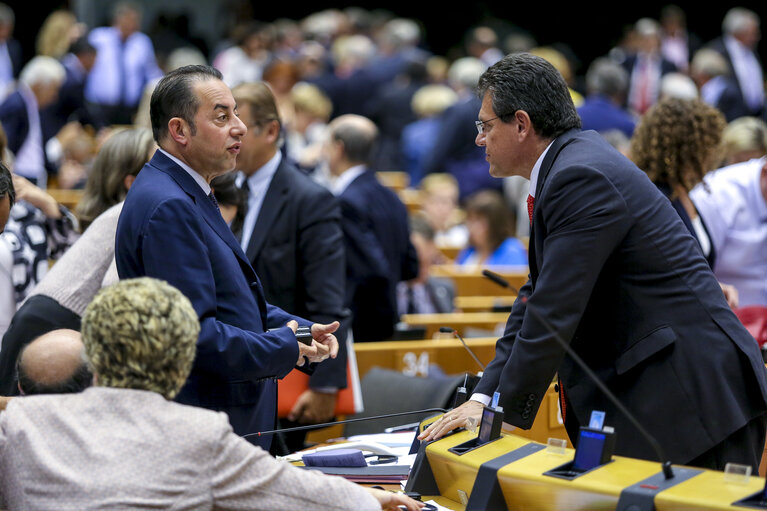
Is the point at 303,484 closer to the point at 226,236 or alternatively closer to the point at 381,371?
the point at 226,236

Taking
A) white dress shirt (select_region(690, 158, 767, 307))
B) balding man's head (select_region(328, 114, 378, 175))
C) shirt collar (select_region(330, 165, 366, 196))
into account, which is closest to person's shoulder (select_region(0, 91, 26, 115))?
balding man's head (select_region(328, 114, 378, 175))

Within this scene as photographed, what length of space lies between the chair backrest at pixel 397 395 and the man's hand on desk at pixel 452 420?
1331mm

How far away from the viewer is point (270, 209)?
397 centimetres

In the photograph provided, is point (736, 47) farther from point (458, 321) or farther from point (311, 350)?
point (311, 350)

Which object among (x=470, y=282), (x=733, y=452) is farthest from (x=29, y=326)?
(x=470, y=282)

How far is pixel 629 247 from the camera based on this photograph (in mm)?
2562

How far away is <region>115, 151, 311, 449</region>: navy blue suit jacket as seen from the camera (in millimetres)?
2479

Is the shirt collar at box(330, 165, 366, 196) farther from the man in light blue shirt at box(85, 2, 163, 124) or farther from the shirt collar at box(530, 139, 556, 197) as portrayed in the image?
the man in light blue shirt at box(85, 2, 163, 124)

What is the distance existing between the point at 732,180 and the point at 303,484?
9.12ft

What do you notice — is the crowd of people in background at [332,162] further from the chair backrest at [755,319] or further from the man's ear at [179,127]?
the chair backrest at [755,319]

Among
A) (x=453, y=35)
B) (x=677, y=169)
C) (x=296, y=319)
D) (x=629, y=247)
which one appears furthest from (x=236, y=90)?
(x=453, y=35)

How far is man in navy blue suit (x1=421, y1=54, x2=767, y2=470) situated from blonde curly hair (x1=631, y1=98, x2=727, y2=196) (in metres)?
1.26

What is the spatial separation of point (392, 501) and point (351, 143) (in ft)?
11.3

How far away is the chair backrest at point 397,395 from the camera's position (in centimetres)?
410
